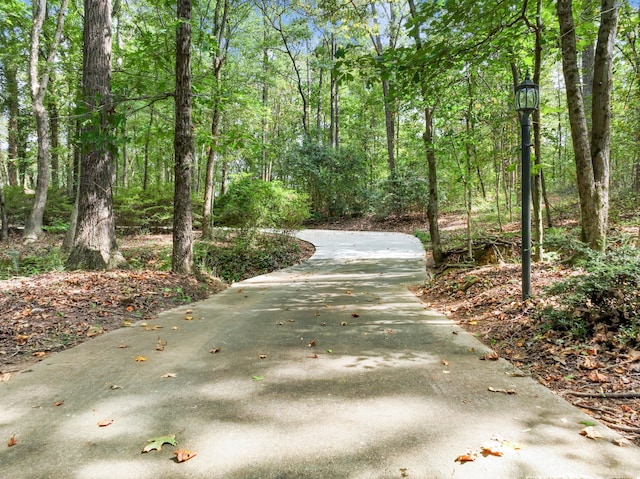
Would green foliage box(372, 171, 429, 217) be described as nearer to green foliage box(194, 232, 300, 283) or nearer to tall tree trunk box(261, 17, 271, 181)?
tall tree trunk box(261, 17, 271, 181)

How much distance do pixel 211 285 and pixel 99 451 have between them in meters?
5.57

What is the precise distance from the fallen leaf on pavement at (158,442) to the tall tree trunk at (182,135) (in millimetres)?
5336

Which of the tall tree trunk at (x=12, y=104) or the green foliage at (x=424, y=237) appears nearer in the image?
the green foliage at (x=424, y=237)

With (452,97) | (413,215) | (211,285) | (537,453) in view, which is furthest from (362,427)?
(413,215)

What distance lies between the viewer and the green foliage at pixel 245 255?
1027cm

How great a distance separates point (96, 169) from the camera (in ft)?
23.5

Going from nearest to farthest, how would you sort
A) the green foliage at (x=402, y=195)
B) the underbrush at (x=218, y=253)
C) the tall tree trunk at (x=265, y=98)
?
the underbrush at (x=218, y=253)
the tall tree trunk at (x=265, y=98)
the green foliage at (x=402, y=195)

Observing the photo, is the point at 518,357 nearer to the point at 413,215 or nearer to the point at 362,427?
the point at 362,427

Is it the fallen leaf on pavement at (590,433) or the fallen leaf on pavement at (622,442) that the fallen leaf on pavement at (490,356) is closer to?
the fallen leaf on pavement at (590,433)

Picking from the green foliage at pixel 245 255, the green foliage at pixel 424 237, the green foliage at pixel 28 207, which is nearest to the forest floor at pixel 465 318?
the green foliage at pixel 245 255

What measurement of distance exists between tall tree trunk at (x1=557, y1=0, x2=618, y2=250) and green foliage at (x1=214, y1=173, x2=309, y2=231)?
812cm

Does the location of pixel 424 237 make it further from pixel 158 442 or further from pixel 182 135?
pixel 158 442

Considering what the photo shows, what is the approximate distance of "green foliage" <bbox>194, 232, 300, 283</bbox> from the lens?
10.3 m

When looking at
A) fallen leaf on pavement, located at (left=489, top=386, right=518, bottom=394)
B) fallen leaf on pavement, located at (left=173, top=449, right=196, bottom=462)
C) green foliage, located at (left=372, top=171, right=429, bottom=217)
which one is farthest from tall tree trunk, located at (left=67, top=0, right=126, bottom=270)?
Result: green foliage, located at (left=372, top=171, right=429, bottom=217)
